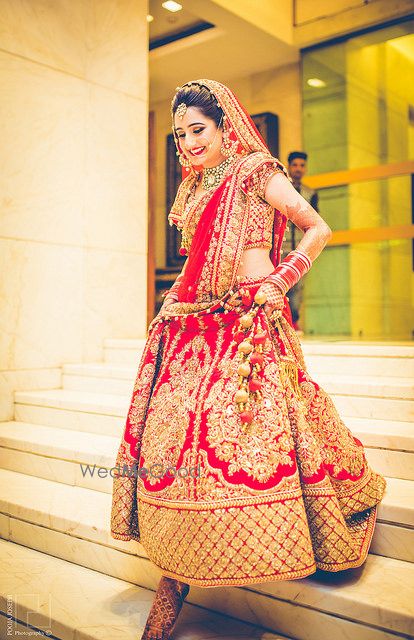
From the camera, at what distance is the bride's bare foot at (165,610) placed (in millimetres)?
1924

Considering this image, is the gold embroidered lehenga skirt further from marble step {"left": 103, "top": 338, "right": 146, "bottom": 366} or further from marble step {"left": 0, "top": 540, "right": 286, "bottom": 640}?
marble step {"left": 103, "top": 338, "right": 146, "bottom": 366}

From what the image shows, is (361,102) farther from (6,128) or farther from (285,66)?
(6,128)

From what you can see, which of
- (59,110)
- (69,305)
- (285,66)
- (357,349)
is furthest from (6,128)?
(285,66)

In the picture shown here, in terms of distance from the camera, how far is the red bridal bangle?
1.89 meters

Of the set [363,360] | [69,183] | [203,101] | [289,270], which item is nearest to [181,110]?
[203,101]

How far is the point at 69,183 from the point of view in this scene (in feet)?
16.2

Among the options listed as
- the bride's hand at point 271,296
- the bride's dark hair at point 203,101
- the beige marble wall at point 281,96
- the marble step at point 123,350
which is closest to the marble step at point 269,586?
the bride's hand at point 271,296

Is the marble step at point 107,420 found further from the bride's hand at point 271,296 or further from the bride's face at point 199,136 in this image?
the bride's face at point 199,136

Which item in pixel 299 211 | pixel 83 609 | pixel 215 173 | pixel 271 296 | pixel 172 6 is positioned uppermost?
pixel 172 6

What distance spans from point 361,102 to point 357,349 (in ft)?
14.0

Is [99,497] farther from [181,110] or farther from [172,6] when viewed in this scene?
[172,6]

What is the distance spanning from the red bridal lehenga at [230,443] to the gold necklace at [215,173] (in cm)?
5

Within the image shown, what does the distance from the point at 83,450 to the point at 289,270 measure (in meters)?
1.88

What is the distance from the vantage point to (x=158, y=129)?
9070mm
